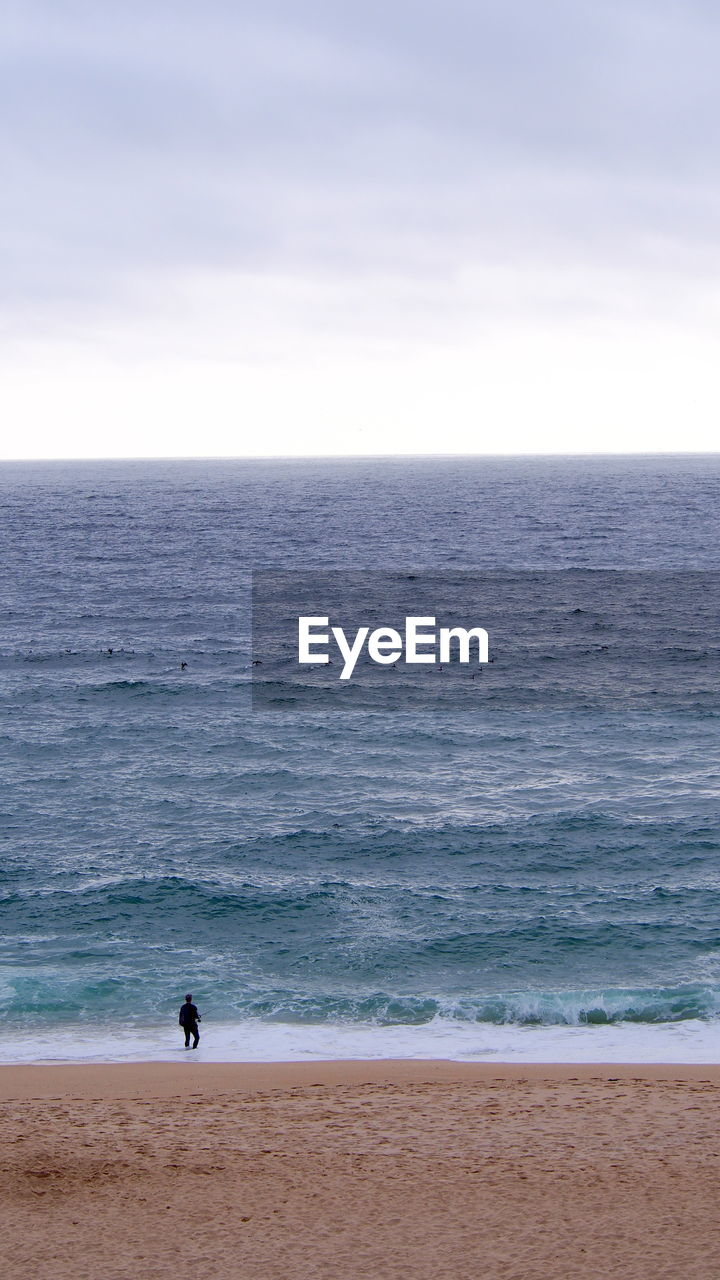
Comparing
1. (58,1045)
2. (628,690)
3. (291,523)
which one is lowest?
(58,1045)

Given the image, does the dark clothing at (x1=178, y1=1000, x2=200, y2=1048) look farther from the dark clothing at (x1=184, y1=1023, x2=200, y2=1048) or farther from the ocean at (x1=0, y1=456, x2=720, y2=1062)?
the ocean at (x1=0, y1=456, x2=720, y2=1062)

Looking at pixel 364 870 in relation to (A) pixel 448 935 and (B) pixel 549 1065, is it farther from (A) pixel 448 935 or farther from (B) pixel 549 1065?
(B) pixel 549 1065

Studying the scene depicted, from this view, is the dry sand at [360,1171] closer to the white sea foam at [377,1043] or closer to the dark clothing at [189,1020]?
the white sea foam at [377,1043]

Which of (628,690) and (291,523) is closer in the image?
(628,690)

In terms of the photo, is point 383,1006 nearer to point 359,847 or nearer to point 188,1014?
point 188,1014

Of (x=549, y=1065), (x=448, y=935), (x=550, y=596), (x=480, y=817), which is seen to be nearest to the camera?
(x=549, y=1065)

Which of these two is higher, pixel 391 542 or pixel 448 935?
pixel 391 542

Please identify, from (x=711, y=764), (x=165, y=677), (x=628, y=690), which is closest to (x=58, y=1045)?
(x=711, y=764)
